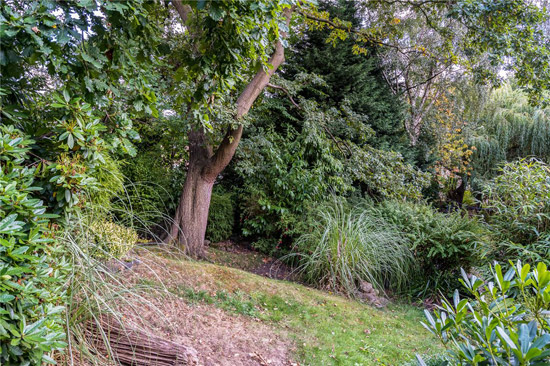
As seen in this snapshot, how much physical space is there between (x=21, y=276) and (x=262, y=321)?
7.18 feet

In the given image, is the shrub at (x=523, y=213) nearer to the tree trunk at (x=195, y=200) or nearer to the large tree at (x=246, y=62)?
the large tree at (x=246, y=62)

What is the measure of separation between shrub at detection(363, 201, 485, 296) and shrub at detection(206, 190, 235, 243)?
3.04m

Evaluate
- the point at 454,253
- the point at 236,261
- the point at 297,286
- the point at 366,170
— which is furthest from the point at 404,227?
the point at 236,261

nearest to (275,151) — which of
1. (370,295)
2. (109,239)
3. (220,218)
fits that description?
(220,218)

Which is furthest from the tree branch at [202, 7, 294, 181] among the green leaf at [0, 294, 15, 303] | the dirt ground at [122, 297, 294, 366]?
the green leaf at [0, 294, 15, 303]

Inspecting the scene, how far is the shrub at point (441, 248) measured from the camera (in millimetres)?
4762

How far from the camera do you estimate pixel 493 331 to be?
0.94 metres

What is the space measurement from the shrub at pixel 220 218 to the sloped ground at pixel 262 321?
2.25 metres

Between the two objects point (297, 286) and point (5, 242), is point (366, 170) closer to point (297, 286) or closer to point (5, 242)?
point (297, 286)

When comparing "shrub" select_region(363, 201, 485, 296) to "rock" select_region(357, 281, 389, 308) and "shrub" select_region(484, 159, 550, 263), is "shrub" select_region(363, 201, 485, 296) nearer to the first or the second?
"shrub" select_region(484, 159, 550, 263)

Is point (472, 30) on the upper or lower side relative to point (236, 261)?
upper

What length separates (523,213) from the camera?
4.41 m

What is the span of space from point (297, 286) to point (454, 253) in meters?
2.29

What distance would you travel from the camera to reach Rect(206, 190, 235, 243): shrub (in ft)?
20.6
